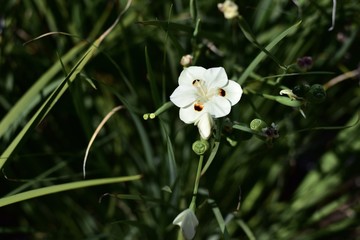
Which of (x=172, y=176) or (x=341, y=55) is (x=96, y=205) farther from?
(x=341, y=55)

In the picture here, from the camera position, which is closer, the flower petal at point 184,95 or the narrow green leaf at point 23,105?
the flower petal at point 184,95

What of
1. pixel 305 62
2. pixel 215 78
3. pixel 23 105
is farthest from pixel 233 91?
pixel 23 105

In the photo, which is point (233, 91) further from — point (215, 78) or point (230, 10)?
point (230, 10)

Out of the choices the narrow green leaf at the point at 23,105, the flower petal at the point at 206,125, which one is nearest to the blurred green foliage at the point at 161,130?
the narrow green leaf at the point at 23,105

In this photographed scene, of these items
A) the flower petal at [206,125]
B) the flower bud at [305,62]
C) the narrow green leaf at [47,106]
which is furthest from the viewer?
the flower bud at [305,62]

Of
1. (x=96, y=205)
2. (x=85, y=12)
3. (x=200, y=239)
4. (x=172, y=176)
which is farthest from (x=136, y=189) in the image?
(x=85, y=12)

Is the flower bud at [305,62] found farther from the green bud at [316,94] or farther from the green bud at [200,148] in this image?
the green bud at [200,148]

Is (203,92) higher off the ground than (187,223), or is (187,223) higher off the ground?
(203,92)
